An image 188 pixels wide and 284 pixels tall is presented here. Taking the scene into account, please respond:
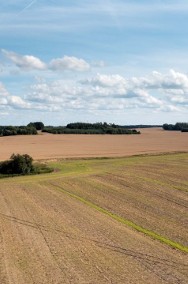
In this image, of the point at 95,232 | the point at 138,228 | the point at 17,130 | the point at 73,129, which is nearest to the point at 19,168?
the point at 138,228

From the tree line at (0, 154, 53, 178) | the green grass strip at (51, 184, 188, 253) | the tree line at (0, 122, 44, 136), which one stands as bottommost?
the green grass strip at (51, 184, 188, 253)

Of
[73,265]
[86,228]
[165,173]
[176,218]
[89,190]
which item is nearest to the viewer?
[73,265]

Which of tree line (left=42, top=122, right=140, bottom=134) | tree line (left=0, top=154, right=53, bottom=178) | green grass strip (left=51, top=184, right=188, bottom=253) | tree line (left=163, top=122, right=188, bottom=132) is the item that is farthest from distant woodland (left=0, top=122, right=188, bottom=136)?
green grass strip (left=51, top=184, right=188, bottom=253)

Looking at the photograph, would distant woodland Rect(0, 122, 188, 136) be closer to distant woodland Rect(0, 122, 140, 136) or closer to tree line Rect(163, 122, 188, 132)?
distant woodland Rect(0, 122, 140, 136)

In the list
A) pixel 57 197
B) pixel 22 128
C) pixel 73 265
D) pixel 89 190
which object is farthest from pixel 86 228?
pixel 22 128

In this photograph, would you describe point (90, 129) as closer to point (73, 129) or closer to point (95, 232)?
point (73, 129)

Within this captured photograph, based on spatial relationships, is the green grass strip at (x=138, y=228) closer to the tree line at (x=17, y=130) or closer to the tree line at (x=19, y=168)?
the tree line at (x=19, y=168)

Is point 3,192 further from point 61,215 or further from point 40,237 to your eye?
point 40,237

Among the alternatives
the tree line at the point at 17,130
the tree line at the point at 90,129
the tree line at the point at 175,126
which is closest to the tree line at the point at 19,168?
the tree line at the point at 17,130
